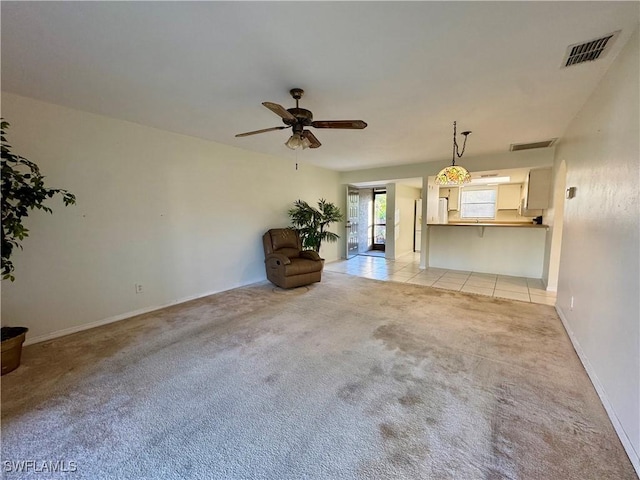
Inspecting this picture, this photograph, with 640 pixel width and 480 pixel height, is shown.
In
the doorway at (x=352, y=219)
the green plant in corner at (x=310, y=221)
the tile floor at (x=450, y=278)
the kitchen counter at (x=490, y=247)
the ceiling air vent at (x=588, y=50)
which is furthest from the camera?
the doorway at (x=352, y=219)

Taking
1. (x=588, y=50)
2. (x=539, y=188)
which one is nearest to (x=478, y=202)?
(x=539, y=188)

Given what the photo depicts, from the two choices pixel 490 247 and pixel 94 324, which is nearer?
pixel 94 324

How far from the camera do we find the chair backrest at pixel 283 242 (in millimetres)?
4902

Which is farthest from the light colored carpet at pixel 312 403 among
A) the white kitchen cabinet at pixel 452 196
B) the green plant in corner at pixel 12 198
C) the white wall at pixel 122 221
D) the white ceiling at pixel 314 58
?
the white kitchen cabinet at pixel 452 196

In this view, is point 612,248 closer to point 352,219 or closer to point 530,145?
point 530,145

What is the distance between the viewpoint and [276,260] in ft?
14.9

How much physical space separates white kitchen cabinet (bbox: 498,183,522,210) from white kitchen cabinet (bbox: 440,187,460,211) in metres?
1.07

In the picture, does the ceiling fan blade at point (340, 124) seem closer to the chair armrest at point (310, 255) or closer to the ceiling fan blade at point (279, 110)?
the ceiling fan blade at point (279, 110)

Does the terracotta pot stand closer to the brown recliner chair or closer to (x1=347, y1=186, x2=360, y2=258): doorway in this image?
the brown recliner chair

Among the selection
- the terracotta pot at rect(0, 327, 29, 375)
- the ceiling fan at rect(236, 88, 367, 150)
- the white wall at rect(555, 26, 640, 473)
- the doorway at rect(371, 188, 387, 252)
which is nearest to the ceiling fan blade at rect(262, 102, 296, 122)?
the ceiling fan at rect(236, 88, 367, 150)

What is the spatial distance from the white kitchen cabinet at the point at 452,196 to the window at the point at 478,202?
1.19 ft

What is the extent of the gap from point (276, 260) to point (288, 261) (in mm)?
261

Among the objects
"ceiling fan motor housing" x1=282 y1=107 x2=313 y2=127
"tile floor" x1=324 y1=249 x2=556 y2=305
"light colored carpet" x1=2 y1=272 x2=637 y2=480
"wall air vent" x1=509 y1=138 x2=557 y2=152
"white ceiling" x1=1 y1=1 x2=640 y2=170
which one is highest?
"white ceiling" x1=1 y1=1 x2=640 y2=170

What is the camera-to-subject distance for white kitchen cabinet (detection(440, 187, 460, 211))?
307 inches
